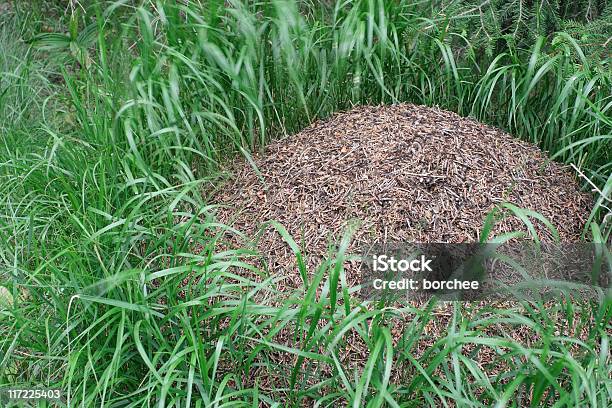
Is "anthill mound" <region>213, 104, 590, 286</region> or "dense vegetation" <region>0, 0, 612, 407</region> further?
"anthill mound" <region>213, 104, 590, 286</region>

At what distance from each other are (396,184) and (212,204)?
0.69m

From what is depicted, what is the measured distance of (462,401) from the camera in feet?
6.73

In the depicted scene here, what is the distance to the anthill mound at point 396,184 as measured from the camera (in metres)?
2.52

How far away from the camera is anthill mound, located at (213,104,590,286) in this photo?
99.1 inches

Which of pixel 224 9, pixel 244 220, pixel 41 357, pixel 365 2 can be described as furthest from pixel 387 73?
pixel 41 357

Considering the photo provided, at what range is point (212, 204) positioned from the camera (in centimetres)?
281

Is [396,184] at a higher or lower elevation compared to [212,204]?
higher

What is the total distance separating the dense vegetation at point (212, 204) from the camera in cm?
215

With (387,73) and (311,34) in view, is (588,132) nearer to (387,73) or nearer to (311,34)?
(387,73)

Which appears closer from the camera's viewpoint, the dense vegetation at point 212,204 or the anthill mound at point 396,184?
the dense vegetation at point 212,204

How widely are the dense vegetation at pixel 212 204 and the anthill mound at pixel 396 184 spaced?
0.13 m

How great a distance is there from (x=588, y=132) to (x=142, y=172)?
1662 millimetres

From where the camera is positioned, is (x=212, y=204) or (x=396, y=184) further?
(x=212, y=204)

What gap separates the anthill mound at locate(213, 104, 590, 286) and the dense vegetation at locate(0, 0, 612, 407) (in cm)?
13
